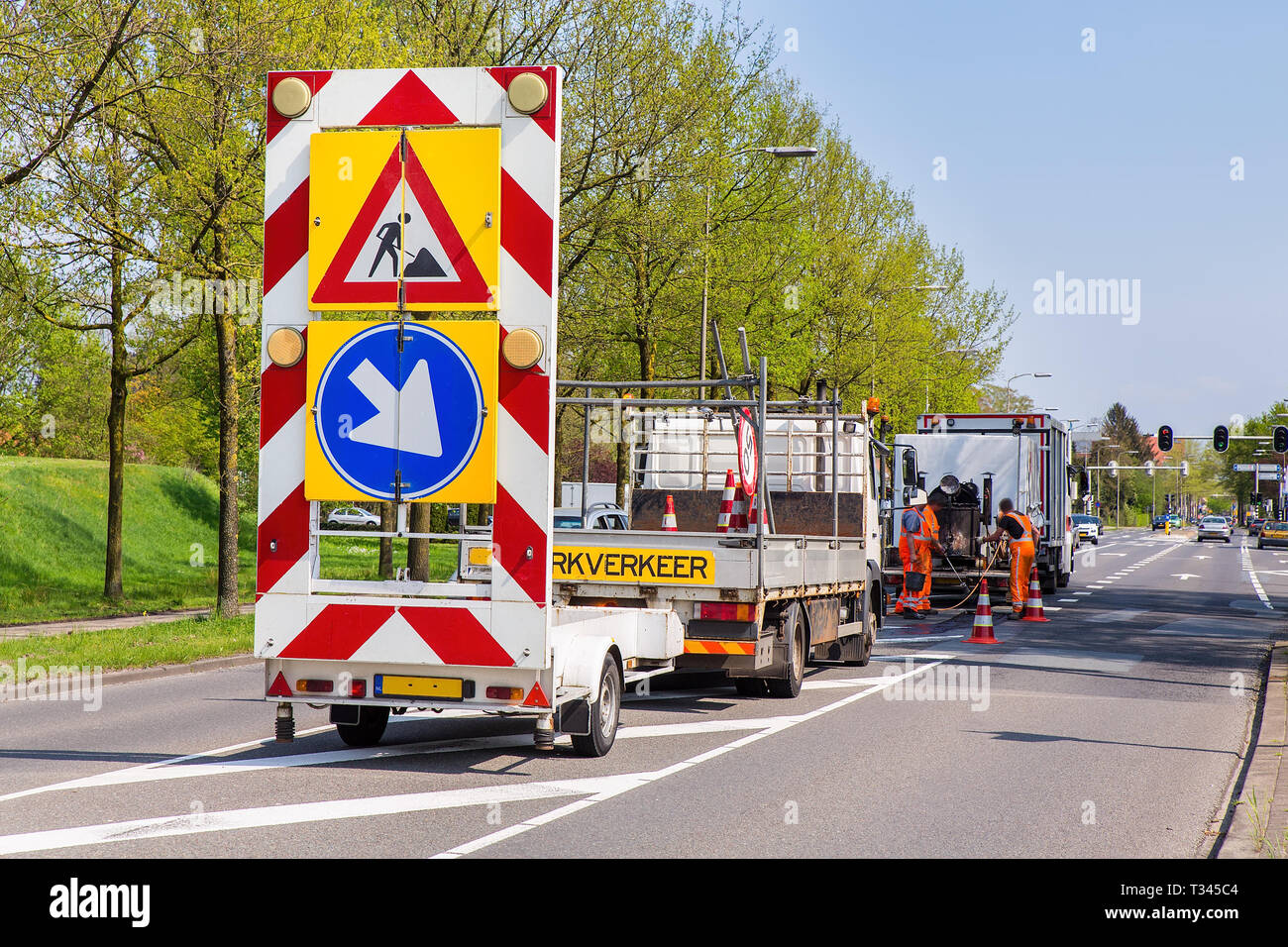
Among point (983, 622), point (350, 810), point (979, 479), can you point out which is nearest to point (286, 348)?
point (350, 810)

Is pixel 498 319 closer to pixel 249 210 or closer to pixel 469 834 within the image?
pixel 469 834

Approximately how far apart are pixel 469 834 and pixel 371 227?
138 inches

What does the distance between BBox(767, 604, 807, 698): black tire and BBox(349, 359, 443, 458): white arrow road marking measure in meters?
4.89

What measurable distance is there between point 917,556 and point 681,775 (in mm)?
15561

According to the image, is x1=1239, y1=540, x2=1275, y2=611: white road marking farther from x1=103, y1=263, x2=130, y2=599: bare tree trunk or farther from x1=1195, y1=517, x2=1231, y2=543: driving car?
x1=1195, y1=517, x2=1231, y2=543: driving car

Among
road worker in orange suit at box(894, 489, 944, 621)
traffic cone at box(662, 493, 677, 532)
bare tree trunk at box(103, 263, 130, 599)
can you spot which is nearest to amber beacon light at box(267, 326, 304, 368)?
traffic cone at box(662, 493, 677, 532)

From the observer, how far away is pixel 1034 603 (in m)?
21.7

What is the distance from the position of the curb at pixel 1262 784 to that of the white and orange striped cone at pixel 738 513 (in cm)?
506

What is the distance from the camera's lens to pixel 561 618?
896 cm

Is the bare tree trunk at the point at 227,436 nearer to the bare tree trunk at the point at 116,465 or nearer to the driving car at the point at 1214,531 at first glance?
the bare tree trunk at the point at 116,465

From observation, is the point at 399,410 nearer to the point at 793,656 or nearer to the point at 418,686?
the point at 418,686

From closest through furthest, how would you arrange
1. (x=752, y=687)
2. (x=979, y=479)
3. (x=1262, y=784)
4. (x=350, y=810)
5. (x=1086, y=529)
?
1. (x=350, y=810)
2. (x=1262, y=784)
3. (x=752, y=687)
4. (x=979, y=479)
5. (x=1086, y=529)

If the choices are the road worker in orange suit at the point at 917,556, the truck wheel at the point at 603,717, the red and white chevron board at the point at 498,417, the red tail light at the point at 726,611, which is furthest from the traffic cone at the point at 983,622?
the red and white chevron board at the point at 498,417
